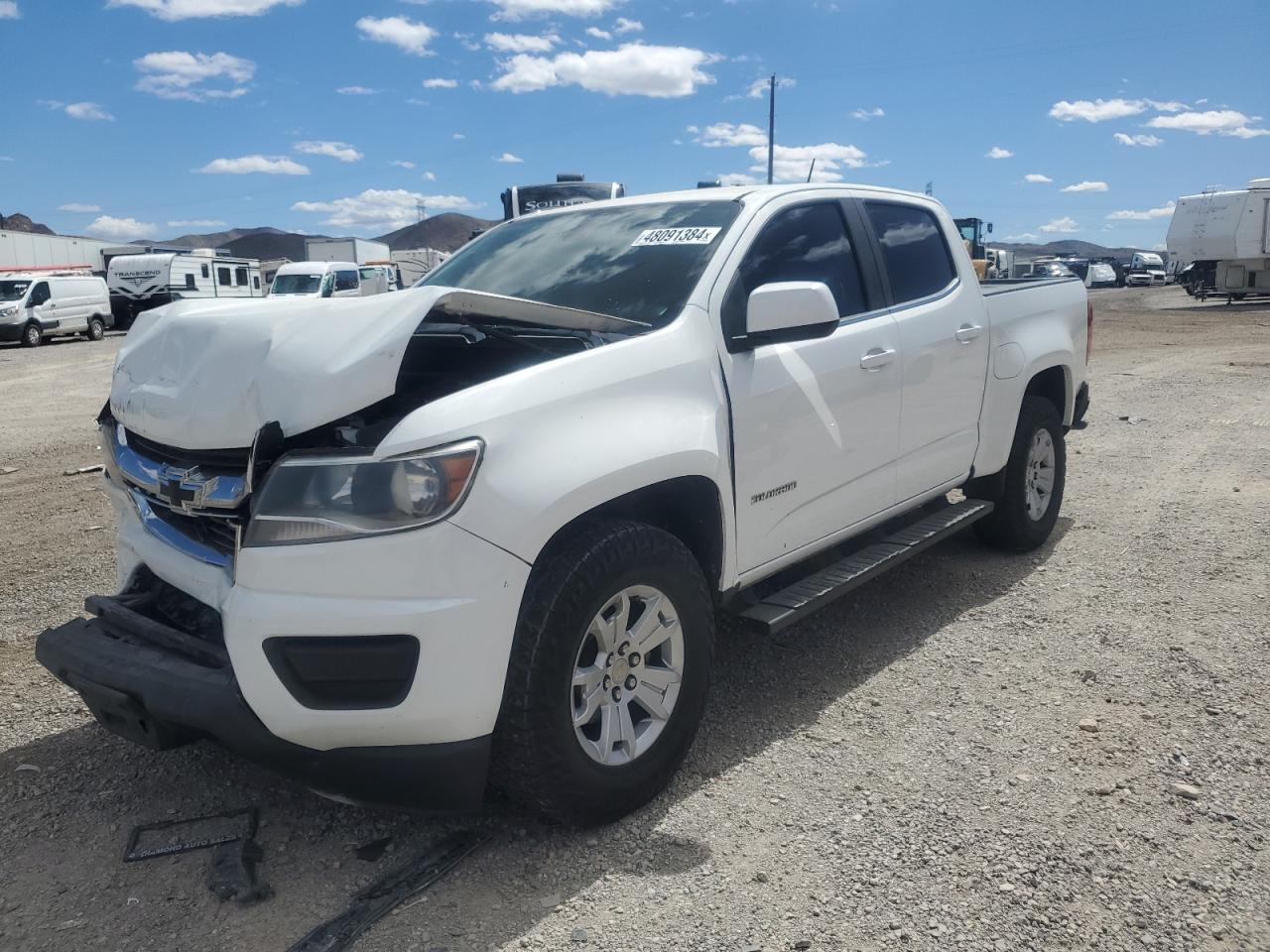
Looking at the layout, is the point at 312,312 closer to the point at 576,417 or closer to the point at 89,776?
the point at 576,417

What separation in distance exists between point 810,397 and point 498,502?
1.45 meters

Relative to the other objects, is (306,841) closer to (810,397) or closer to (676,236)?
(810,397)

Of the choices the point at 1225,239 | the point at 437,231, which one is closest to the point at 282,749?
the point at 1225,239

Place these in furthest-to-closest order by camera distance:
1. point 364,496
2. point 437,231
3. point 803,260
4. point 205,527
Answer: point 437,231, point 803,260, point 205,527, point 364,496

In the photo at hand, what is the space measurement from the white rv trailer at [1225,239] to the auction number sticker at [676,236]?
95.8ft

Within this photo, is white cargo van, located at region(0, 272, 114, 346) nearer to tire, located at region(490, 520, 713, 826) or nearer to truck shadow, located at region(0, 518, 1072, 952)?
truck shadow, located at region(0, 518, 1072, 952)

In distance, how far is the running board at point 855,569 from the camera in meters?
3.38

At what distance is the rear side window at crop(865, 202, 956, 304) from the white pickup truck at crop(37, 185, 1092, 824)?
36cm

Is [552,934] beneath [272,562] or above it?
beneath

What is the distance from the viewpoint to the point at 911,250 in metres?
4.46

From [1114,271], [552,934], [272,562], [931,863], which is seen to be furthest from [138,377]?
[1114,271]

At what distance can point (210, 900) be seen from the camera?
258cm

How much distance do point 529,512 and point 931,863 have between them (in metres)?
1.43

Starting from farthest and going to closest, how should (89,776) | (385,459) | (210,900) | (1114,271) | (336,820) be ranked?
1. (1114,271)
2. (89,776)
3. (336,820)
4. (210,900)
5. (385,459)
